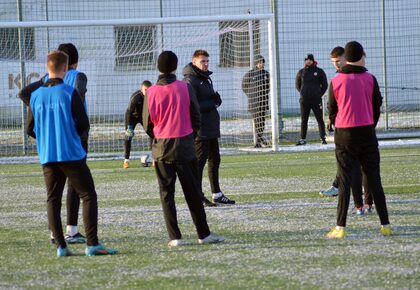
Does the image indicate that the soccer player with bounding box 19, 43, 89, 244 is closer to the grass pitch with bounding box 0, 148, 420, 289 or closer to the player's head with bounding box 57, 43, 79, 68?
the player's head with bounding box 57, 43, 79, 68

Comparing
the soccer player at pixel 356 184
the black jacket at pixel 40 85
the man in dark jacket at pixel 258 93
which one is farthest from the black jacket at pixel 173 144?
the man in dark jacket at pixel 258 93

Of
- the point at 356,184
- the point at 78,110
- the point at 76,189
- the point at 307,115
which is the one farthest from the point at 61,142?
the point at 307,115

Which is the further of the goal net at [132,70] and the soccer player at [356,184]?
the goal net at [132,70]

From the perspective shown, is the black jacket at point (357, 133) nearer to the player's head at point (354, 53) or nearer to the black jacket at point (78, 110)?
the player's head at point (354, 53)

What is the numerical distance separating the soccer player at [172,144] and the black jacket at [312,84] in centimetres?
1427

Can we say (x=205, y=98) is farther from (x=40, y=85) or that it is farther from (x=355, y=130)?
(x=40, y=85)

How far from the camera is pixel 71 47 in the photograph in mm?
9836

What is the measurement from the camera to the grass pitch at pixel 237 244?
7.64 metres

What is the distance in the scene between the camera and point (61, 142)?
8891 mm

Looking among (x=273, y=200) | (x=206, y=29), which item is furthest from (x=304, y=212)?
(x=206, y=29)

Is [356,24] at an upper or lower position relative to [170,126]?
upper

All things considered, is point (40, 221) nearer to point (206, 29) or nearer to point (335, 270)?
point (335, 270)

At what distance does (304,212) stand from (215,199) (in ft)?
5.44

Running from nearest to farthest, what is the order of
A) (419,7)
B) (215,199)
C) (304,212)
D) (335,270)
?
1. (335,270)
2. (304,212)
3. (215,199)
4. (419,7)
